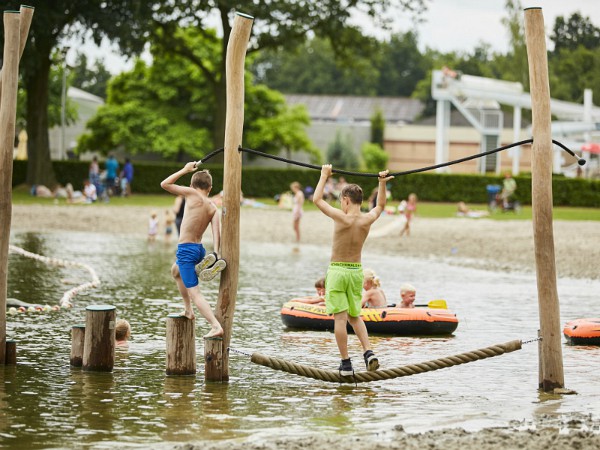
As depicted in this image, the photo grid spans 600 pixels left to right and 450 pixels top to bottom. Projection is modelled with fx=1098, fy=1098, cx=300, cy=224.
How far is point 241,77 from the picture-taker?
10680mm

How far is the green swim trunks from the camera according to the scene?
10.4 m

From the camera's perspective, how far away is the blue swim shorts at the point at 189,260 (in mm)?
11102

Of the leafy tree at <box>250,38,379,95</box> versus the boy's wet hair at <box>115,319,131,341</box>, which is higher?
the leafy tree at <box>250,38,379,95</box>

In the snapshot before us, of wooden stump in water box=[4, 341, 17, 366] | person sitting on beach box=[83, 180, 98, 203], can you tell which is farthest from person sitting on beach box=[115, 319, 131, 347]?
person sitting on beach box=[83, 180, 98, 203]

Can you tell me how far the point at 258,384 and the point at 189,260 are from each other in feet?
4.83

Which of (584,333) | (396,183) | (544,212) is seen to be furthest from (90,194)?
(544,212)

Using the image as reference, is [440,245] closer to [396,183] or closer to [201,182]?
[201,182]

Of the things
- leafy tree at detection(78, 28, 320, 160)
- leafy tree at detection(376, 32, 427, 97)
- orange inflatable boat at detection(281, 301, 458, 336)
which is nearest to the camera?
orange inflatable boat at detection(281, 301, 458, 336)

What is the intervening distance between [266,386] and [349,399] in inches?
38.1

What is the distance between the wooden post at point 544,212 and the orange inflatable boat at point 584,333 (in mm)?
3152

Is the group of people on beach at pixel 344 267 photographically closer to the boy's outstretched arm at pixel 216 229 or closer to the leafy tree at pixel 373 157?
the boy's outstretched arm at pixel 216 229

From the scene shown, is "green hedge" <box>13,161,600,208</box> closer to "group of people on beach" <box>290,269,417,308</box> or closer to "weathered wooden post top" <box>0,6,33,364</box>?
"group of people on beach" <box>290,269,417,308</box>

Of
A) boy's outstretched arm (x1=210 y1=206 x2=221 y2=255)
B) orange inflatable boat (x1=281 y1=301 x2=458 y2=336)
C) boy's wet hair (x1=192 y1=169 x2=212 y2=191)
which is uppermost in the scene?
boy's wet hair (x1=192 y1=169 x2=212 y2=191)

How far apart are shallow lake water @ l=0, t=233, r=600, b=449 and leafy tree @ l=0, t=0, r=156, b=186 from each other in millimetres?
25453
